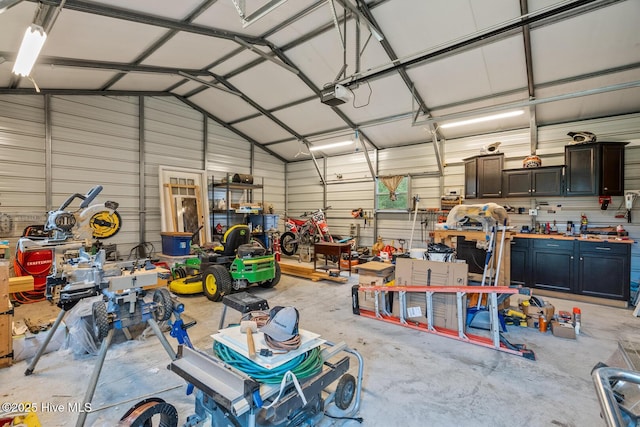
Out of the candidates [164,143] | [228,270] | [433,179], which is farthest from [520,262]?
[164,143]

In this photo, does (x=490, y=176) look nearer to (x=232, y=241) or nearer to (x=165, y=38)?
(x=232, y=241)

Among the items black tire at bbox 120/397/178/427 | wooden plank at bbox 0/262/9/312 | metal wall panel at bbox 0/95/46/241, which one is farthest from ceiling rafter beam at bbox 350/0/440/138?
metal wall panel at bbox 0/95/46/241

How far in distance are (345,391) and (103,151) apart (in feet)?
23.0

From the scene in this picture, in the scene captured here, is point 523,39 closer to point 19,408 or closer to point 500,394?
point 500,394

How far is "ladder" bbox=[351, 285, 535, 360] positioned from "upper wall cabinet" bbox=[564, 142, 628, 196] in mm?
3338

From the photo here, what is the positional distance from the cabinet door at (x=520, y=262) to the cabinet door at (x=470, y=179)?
1.28 metres

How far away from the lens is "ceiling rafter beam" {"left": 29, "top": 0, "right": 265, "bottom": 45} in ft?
10.7

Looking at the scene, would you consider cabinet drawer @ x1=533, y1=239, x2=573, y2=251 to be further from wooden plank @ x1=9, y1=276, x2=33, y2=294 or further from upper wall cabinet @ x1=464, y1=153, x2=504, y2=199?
wooden plank @ x1=9, y1=276, x2=33, y2=294

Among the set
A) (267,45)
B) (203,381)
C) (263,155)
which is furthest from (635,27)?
(263,155)

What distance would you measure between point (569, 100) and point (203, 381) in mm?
6573

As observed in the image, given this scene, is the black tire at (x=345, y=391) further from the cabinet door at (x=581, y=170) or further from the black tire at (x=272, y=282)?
the cabinet door at (x=581, y=170)

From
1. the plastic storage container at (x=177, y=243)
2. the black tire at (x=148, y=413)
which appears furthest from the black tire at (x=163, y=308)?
the plastic storage container at (x=177, y=243)

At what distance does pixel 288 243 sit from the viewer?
8492 millimetres

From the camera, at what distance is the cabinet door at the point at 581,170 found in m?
4.93
